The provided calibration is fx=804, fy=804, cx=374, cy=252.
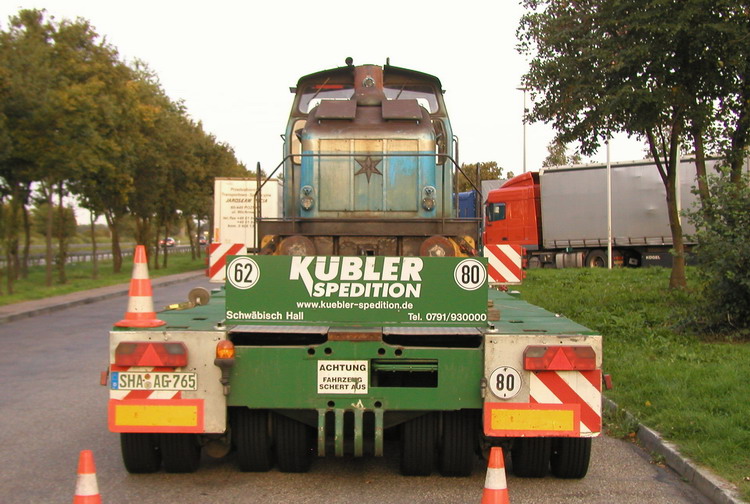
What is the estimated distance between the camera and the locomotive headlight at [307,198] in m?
8.25

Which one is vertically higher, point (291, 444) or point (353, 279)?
point (353, 279)

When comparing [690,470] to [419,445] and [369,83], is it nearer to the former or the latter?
[419,445]

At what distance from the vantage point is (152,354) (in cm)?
530

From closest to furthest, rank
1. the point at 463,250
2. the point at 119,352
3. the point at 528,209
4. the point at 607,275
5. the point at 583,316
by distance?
the point at 119,352
the point at 463,250
the point at 583,316
the point at 607,275
the point at 528,209

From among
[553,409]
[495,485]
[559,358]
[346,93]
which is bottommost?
[495,485]

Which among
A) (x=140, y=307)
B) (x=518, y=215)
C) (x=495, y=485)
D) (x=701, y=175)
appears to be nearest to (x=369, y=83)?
(x=140, y=307)

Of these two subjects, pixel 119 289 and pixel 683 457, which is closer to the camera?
pixel 683 457

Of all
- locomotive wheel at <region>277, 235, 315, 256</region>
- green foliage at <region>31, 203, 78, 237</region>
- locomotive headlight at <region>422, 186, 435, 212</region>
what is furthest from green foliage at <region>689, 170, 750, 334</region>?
green foliage at <region>31, 203, 78, 237</region>

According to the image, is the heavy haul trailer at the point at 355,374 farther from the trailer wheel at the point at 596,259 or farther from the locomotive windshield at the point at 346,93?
the trailer wheel at the point at 596,259

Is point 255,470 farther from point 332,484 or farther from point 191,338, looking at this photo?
point 191,338

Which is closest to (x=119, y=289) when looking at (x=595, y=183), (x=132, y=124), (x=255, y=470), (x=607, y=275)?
(x=132, y=124)

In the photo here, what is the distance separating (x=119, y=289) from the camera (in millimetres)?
27172

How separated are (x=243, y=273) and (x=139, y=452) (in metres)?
1.53

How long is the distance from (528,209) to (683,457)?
1055 inches
